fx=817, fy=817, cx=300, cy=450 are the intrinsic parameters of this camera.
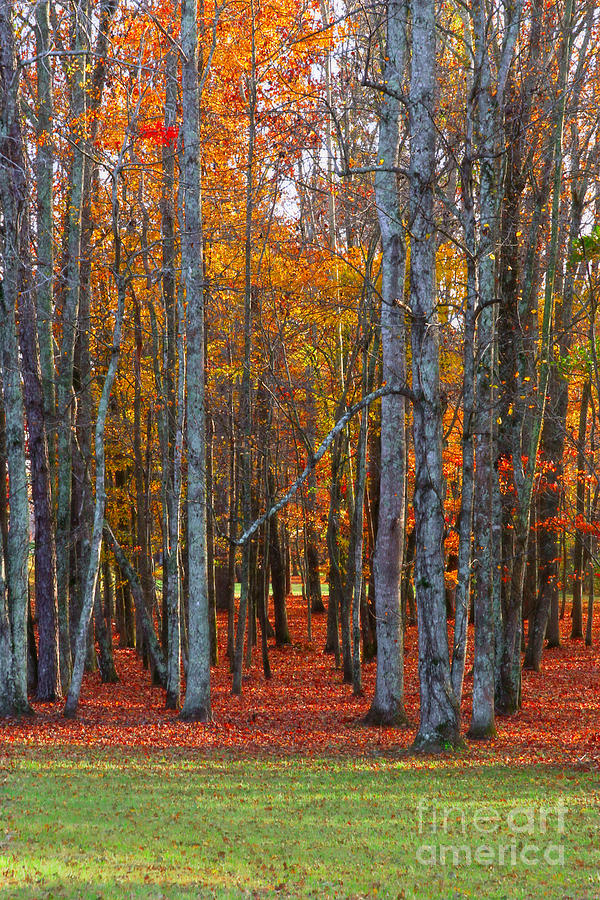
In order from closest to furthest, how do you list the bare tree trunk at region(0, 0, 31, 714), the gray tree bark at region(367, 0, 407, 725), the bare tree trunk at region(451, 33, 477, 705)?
the bare tree trunk at region(451, 33, 477, 705) < the gray tree bark at region(367, 0, 407, 725) < the bare tree trunk at region(0, 0, 31, 714)

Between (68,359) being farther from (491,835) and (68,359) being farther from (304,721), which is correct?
(491,835)

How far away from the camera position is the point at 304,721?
1428 cm

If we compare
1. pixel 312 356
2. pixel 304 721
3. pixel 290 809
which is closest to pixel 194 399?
pixel 304 721

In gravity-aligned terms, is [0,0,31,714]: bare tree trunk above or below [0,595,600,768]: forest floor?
above

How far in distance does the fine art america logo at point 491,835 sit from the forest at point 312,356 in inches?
17.1

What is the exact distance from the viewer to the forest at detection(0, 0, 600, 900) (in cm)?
1062

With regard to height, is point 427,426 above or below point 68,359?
below

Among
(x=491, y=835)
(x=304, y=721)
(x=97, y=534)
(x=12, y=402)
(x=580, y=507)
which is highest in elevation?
(x=12, y=402)

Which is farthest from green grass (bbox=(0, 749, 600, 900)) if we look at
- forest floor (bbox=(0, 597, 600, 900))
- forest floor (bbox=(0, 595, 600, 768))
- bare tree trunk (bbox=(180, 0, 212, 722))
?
bare tree trunk (bbox=(180, 0, 212, 722))

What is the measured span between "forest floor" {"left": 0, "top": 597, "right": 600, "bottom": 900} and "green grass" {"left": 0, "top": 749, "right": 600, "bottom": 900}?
0.02 meters

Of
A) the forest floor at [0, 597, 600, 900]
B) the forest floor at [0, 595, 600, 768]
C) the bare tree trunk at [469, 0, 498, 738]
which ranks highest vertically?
the bare tree trunk at [469, 0, 498, 738]

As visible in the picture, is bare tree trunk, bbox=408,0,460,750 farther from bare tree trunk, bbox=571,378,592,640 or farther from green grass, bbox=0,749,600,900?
bare tree trunk, bbox=571,378,592,640

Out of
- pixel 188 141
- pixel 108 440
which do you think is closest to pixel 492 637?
pixel 188 141

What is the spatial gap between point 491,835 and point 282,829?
5.95ft
